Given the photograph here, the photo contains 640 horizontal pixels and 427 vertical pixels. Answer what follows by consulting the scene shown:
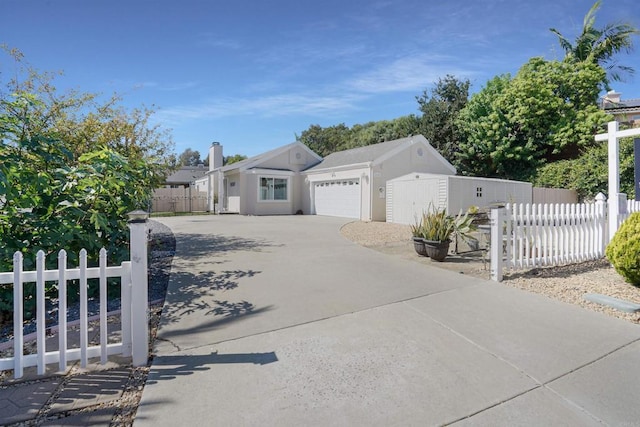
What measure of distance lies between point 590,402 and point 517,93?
76.0 feet

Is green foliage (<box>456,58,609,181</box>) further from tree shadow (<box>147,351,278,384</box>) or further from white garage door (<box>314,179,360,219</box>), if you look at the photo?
tree shadow (<box>147,351,278,384</box>)

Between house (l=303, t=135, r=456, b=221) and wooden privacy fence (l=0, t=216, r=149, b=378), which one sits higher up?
house (l=303, t=135, r=456, b=221)

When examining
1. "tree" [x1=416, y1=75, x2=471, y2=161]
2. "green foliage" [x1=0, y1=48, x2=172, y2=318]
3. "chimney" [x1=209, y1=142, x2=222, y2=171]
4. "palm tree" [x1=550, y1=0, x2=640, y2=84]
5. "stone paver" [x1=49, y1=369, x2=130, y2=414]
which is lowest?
"stone paver" [x1=49, y1=369, x2=130, y2=414]

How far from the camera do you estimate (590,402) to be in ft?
8.30

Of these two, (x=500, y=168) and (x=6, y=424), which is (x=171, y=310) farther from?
(x=500, y=168)

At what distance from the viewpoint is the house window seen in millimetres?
21344

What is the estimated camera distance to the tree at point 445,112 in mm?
24484

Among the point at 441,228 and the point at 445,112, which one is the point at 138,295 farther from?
the point at 445,112

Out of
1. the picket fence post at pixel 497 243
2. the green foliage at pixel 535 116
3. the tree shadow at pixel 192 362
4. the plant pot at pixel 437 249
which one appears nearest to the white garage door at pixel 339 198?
the plant pot at pixel 437 249

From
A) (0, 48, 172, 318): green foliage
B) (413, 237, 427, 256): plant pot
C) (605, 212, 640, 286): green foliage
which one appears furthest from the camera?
(413, 237, 427, 256): plant pot

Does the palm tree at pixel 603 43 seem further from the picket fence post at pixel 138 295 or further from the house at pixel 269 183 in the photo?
the picket fence post at pixel 138 295

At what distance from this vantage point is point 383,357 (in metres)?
3.18

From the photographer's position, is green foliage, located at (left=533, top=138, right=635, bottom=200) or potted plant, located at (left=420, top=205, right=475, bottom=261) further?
green foliage, located at (left=533, top=138, right=635, bottom=200)

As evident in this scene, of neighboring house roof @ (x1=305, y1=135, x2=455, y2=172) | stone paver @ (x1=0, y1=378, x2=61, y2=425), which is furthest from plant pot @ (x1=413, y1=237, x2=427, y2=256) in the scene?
neighboring house roof @ (x1=305, y1=135, x2=455, y2=172)
